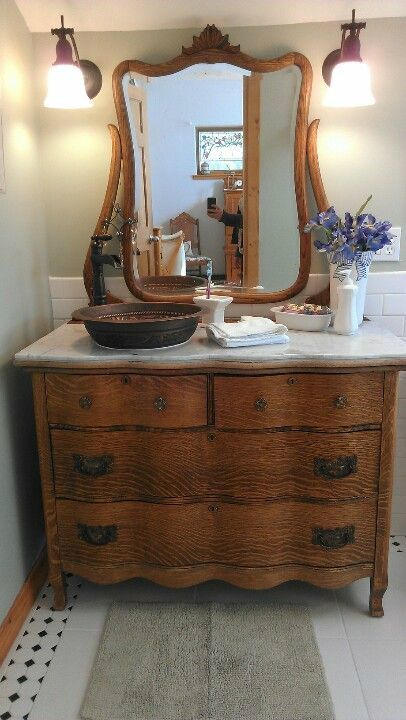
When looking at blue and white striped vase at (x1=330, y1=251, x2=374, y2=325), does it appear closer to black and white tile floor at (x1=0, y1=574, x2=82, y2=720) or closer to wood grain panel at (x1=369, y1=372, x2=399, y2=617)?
wood grain panel at (x1=369, y1=372, x2=399, y2=617)

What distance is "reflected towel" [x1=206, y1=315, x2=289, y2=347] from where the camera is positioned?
1768mm

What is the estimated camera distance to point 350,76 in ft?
6.30

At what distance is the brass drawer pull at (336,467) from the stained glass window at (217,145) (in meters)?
1.09

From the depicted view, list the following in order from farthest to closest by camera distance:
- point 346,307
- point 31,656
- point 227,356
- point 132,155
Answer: point 132,155
point 346,307
point 31,656
point 227,356

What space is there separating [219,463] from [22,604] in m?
0.84

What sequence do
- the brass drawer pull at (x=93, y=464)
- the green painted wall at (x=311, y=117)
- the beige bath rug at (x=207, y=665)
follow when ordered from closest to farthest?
the beige bath rug at (x=207, y=665), the brass drawer pull at (x=93, y=464), the green painted wall at (x=311, y=117)

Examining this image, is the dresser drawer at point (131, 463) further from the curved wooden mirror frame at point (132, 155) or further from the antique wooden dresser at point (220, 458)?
the curved wooden mirror frame at point (132, 155)

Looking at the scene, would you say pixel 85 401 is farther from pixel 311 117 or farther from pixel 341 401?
pixel 311 117

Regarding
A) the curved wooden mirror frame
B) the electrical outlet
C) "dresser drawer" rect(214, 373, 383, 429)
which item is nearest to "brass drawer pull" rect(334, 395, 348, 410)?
"dresser drawer" rect(214, 373, 383, 429)

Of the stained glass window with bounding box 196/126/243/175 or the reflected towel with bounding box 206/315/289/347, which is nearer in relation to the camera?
the reflected towel with bounding box 206/315/289/347

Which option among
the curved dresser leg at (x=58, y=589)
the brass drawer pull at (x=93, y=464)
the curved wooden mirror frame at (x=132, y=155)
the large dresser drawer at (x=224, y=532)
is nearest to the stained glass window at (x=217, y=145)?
the curved wooden mirror frame at (x=132, y=155)

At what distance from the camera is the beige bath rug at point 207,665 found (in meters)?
1.60

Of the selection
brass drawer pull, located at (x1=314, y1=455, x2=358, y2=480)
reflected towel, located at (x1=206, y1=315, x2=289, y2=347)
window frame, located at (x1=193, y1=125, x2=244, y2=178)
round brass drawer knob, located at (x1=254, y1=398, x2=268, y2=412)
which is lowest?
brass drawer pull, located at (x1=314, y1=455, x2=358, y2=480)

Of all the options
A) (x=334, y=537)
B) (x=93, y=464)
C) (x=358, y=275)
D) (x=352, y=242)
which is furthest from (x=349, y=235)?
(x=93, y=464)
